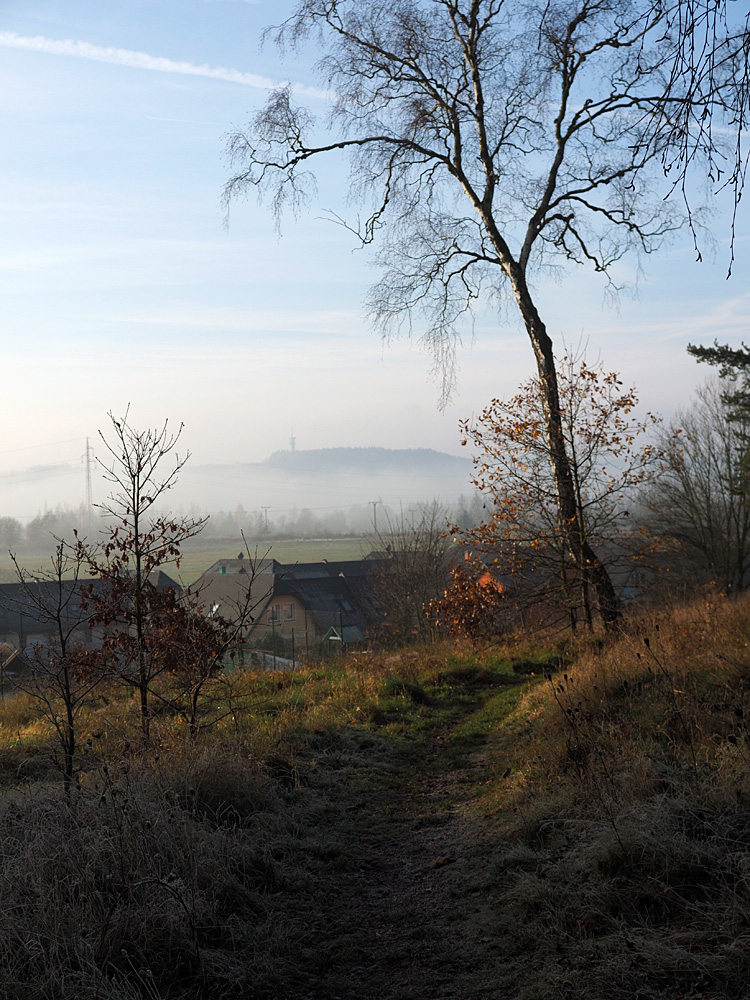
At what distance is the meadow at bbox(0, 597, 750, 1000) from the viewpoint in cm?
327

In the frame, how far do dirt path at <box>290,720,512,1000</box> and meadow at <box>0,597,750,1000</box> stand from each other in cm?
2

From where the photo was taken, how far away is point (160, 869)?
4.07m

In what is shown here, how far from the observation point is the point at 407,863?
4.91 m

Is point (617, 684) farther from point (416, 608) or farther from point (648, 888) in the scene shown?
point (416, 608)

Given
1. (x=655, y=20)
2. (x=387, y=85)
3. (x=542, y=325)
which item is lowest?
(x=655, y=20)

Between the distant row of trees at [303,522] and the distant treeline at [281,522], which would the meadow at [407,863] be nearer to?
the distant treeline at [281,522]

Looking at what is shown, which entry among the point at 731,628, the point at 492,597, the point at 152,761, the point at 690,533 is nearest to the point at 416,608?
the point at 690,533

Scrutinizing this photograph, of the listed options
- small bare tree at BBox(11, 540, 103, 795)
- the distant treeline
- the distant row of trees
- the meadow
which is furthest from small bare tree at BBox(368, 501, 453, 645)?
the distant row of trees

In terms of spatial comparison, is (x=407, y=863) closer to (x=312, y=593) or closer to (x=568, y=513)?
(x=568, y=513)

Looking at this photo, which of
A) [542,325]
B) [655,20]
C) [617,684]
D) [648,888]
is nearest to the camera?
[655,20]

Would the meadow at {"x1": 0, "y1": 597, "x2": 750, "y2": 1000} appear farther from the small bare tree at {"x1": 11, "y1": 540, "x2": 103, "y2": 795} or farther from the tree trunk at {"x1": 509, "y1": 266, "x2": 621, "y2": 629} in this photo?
the tree trunk at {"x1": 509, "y1": 266, "x2": 621, "y2": 629}

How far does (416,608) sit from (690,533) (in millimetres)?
11530

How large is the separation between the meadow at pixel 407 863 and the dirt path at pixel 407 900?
2cm

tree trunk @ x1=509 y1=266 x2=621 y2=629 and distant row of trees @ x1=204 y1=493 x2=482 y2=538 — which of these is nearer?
tree trunk @ x1=509 y1=266 x2=621 y2=629
